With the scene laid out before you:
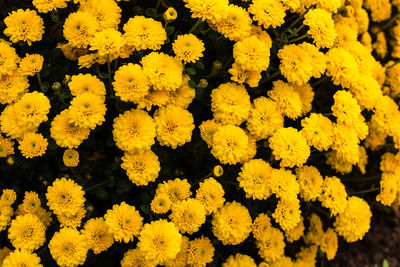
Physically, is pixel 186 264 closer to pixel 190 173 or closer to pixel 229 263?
pixel 229 263

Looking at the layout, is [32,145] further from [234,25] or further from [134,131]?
[234,25]

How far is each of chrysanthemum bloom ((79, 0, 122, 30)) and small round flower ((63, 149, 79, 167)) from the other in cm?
61

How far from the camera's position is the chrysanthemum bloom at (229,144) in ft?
6.31

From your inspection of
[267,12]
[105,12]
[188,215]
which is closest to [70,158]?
[188,215]

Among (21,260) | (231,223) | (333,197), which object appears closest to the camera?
(21,260)

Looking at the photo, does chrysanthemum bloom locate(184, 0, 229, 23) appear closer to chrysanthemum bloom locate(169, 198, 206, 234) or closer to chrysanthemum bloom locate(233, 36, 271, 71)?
chrysanthemum bloom locate(233, 36, 271, 71)

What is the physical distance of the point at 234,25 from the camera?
2.01 meters

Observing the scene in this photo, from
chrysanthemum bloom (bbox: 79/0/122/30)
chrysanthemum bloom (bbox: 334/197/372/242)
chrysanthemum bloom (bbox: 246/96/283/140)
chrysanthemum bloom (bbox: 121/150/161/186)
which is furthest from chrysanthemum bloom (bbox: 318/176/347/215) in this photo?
chrysanthemum bloom (bbox: 79/0/122/30)

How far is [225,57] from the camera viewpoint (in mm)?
2184

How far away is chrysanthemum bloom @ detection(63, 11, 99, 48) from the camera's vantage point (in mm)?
1924

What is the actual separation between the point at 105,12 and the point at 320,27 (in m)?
1.05

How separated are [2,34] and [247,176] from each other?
1428 millimetres

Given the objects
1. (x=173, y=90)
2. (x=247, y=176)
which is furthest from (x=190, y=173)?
(x=173, y=90)

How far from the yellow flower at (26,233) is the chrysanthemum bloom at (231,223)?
0.77 metres
